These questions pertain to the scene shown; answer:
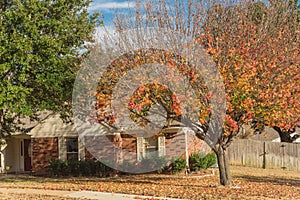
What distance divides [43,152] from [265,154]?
13512 millimetres

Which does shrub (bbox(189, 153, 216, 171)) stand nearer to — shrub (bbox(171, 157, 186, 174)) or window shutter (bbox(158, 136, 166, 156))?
shrub (bbox(171, 157, 186, 174))

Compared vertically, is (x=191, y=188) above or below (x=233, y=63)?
below

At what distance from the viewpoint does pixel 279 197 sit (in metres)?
14.7

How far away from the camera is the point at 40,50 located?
18.6 m

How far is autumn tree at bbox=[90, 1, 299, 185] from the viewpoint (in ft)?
49.3

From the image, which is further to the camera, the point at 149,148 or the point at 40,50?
the point at 149,148

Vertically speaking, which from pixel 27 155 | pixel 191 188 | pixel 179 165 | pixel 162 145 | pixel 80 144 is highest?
pixel 80 144

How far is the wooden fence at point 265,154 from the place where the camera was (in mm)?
27312

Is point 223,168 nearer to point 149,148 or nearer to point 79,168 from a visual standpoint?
point 149,148

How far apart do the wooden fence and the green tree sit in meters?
13.0

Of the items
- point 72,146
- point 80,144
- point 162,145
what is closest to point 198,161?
point 162,145

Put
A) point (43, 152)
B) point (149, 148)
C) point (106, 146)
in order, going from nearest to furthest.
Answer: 1. point (106, 146)
2. point (149, 148)
3. point (43, 152)

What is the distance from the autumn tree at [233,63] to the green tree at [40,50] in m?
3.14

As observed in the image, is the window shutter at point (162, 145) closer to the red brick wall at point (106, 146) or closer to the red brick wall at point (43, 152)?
the red brick wall at point (106, 146)
